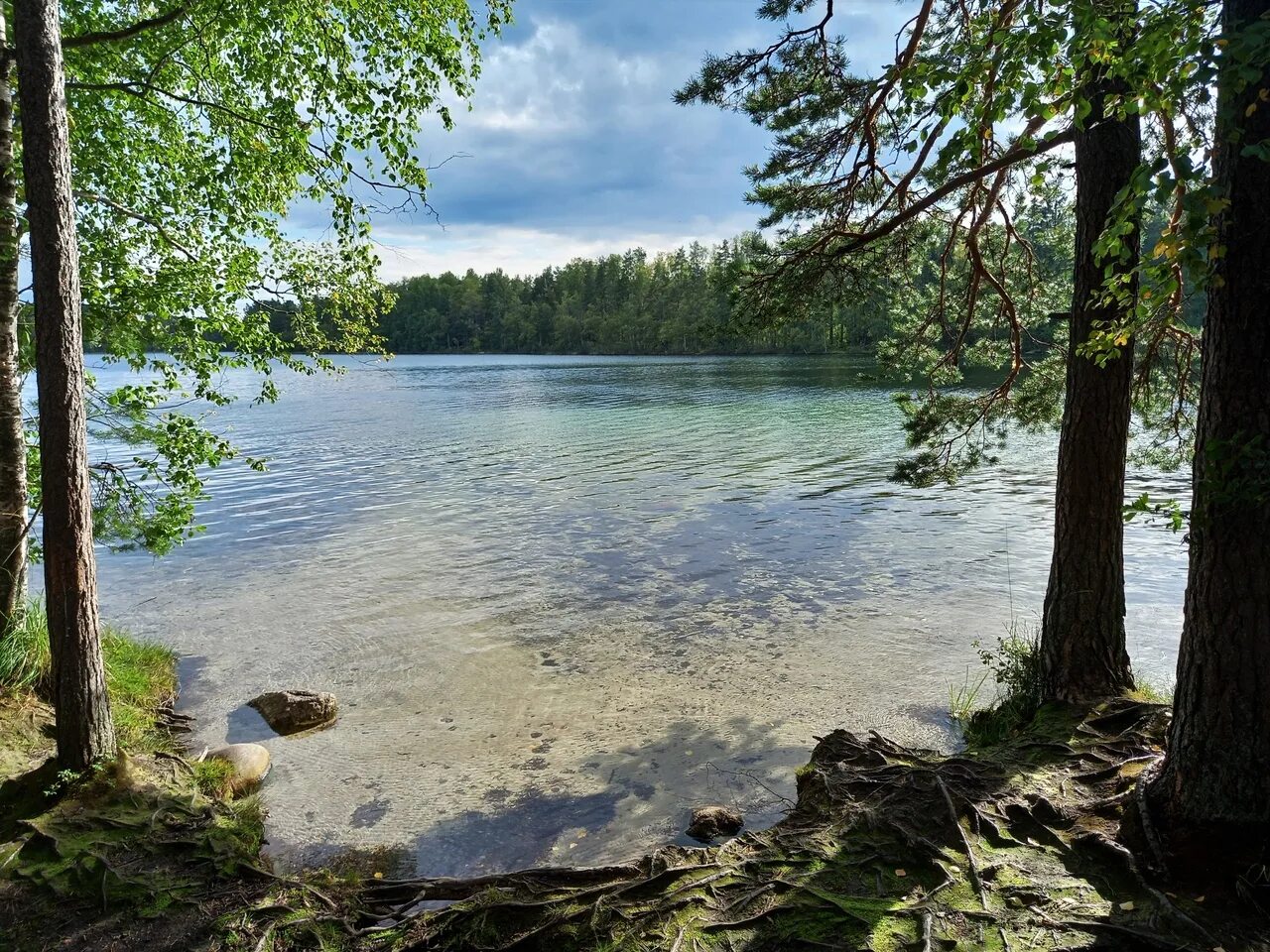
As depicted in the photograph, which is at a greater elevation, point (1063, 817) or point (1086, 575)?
point (1086, 575)

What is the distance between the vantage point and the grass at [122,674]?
624 cm

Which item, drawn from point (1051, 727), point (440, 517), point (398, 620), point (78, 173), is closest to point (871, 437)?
point (440, 517)

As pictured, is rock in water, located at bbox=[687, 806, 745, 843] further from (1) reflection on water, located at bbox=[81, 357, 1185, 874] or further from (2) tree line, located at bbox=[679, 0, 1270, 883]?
(2) tree line, located at bbox=[679, 0, 1270, 883]

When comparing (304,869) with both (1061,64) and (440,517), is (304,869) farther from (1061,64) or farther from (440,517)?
(440,517)

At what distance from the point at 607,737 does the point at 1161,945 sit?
16.4ft

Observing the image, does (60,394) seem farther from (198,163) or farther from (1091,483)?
(1091,483)

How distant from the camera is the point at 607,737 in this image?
730cm

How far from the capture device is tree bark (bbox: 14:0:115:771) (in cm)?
452

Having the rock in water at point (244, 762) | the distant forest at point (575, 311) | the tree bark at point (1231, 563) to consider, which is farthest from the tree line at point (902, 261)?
the distant forest at point (575, 311)

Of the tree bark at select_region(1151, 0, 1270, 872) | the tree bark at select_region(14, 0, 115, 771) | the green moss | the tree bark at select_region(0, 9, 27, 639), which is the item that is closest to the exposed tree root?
the tree bark at select_region(1151, 0, 1270, 872)

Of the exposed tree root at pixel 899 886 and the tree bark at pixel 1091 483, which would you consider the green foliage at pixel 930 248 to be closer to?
the tree bark at pixel 1091 483

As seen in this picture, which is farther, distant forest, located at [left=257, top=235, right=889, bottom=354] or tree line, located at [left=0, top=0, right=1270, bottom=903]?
distant forest, located at [left=257, top=235, right=889, bottom=354]

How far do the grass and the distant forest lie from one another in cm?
7882

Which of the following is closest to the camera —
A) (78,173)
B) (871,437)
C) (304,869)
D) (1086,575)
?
(304,869)
